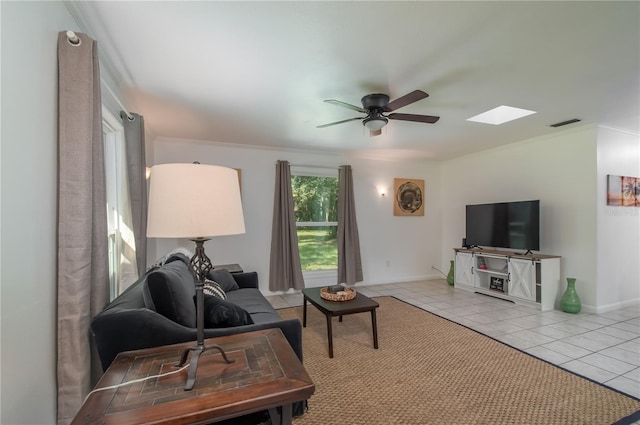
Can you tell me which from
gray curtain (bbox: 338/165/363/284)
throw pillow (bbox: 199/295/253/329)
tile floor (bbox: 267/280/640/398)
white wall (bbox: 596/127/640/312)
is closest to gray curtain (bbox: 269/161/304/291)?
tile floor (bbox: 267/280/640/398)

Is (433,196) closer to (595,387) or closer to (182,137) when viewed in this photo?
(595,387)

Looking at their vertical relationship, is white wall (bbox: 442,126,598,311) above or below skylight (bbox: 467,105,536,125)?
below

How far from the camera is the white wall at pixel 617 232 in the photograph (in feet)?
12.2

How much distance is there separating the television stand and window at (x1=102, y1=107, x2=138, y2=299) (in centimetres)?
473

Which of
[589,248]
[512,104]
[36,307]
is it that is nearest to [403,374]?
[36,307]

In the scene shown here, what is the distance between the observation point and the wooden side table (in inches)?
37.7

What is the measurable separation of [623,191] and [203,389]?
5364 mm

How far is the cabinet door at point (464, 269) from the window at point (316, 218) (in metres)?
2.15

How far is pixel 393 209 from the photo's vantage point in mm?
5727

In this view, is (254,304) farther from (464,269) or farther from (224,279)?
(464,269)

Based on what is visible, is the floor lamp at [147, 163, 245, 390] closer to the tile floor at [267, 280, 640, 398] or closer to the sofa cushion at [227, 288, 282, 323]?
the sofa cushion at [227, 288, 282, 323]

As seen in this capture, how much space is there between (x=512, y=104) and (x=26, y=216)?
3780mm

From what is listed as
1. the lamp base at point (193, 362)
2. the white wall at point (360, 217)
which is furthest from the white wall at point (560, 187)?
the lamp base at point (193, 362)

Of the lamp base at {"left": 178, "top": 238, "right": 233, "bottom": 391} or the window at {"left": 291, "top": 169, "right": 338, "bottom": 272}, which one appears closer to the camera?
the lamp base at {"left": 178, "top": 238, "right": 233, "bottom": 391}
